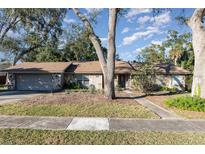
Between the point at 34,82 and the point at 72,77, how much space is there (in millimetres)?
4688

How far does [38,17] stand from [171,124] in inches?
882

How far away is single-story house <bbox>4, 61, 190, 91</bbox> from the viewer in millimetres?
24766

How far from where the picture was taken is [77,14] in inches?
635

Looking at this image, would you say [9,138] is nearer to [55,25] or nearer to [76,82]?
[76,82]

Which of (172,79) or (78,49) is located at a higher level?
(78,49)

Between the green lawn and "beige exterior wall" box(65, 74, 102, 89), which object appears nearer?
the green lawn

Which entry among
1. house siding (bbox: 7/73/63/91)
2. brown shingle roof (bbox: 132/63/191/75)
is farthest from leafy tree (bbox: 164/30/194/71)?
house siding (bbox: 7/73/63/91)

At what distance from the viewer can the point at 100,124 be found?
8.16 meters

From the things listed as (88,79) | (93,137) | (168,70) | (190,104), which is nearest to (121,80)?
(88,79)

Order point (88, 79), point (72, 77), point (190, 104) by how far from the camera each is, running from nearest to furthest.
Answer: point (190, 104) < point (88, 79) < point (72, 77)

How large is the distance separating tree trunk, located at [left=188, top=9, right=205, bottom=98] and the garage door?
17.4 meters

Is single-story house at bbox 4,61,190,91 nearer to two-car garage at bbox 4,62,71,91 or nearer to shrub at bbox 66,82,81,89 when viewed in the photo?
two-car garage at bbox 4,62,71,91

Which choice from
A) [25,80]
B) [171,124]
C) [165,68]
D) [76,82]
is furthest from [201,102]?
[25,80]

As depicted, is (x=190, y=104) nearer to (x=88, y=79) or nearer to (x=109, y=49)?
(x=109, y=49)
